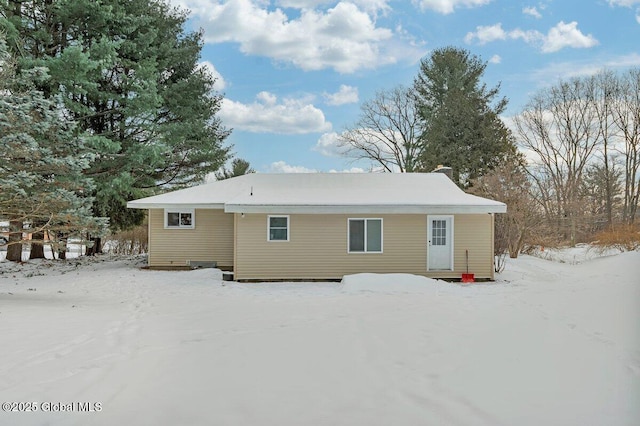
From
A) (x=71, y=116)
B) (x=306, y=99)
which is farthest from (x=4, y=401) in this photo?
(x=71, y=116)

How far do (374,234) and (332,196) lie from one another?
1.75 metres

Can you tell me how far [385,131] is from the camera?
3073 centimetres

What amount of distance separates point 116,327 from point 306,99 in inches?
448

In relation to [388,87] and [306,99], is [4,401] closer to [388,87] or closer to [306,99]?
[306,99]

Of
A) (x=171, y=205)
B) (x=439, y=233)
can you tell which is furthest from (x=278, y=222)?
(x=439, y=233)

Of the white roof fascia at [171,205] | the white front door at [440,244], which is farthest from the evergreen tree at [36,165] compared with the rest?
the white front door at [440,244]

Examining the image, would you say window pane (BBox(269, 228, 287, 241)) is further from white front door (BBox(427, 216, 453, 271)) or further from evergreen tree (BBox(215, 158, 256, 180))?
evergreen tree (BBox(215, 158, 256, 180))

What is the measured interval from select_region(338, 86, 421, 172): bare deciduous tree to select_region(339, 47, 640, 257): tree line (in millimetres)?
73

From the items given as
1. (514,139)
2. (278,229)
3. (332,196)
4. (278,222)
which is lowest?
(278,229)

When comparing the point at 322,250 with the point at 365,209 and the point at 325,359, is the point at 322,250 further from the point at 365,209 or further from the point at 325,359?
the point at 325,359

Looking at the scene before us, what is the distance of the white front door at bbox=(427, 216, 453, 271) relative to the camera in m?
12.0

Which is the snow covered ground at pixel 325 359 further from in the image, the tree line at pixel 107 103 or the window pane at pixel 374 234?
the tree line at pixel 107 103

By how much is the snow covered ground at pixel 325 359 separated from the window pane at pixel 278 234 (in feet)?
10.3

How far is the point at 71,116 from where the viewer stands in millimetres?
16000
